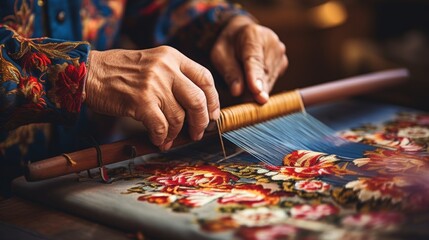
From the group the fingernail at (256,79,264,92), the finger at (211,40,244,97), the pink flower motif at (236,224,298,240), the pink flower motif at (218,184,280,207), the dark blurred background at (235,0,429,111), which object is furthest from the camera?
the dark blurred background at (235,0,429,111)

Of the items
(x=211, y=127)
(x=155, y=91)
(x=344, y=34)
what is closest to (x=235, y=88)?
→ (x=211, y=127)

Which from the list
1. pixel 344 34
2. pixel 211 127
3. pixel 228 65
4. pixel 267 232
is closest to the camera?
pixel 267 232

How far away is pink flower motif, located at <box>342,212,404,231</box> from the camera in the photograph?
62 centimetres

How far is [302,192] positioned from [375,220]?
0.43ft

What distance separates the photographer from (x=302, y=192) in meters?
0.75

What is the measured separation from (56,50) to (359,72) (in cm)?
171

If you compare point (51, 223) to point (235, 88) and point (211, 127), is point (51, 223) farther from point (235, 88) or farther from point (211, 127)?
point (235, 88)

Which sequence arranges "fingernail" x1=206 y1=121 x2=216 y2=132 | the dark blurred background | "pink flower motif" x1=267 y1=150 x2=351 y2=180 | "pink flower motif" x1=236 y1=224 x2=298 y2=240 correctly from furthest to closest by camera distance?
the dark blurred background → "fingernail" x1=206 y1=121 x2=216 y2=132 → "pink flower motif" x1=267 y1=150 x2=351 y2=180 → "pink flower motif" x1=236 y1=224 x2=298 y2=240

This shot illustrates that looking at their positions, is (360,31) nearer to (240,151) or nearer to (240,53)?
(240,53)

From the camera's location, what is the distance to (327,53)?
2.98 metres

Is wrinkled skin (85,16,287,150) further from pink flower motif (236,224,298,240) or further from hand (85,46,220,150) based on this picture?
pink flower motif (236,224,298,240)

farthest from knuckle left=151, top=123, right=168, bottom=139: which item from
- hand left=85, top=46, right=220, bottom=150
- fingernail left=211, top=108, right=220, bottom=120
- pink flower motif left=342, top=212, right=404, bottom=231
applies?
pink flower motif left=342, top=212, right=404, bottom=231

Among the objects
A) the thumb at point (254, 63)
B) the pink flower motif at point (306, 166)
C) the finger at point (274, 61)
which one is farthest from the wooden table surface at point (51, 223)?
the finger at point (274, 61)

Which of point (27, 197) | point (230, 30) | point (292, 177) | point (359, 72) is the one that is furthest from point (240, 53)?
point (359, 72)
